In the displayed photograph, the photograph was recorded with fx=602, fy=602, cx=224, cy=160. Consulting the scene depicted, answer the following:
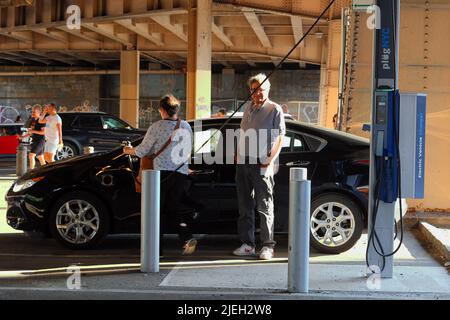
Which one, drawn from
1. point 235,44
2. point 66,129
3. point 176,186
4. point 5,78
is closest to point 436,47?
point 176,186

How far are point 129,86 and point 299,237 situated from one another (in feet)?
86.6

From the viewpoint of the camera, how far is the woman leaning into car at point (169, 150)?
6562 mm

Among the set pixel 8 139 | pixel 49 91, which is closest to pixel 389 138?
pixel 8 139

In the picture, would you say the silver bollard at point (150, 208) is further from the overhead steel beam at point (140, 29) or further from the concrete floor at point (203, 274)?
the overhead steel beam at point (140, 29)

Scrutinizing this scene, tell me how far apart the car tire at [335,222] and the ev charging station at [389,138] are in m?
1.04

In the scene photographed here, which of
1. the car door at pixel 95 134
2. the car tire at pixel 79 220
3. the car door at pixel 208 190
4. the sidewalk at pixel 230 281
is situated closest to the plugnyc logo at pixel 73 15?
the car door at pixel 95 134

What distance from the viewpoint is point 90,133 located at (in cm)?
1762

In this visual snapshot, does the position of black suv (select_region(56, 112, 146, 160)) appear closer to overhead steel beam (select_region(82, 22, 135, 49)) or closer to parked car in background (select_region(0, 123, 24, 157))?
parked car in background (select_region(0, 123, 24, 157))

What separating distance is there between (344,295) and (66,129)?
13.6 meters

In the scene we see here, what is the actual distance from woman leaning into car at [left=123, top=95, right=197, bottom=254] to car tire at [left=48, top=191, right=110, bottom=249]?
2.57 feet

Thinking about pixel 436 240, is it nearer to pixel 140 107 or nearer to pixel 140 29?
pixel 140 29

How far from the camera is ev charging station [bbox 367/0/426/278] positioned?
18.5ft

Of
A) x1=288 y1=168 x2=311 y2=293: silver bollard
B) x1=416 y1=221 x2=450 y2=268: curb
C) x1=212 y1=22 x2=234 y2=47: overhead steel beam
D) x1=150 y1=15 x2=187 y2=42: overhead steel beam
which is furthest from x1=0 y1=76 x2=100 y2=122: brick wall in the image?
x1=288 y1=168 x2=311 y2=293: silver bollard
